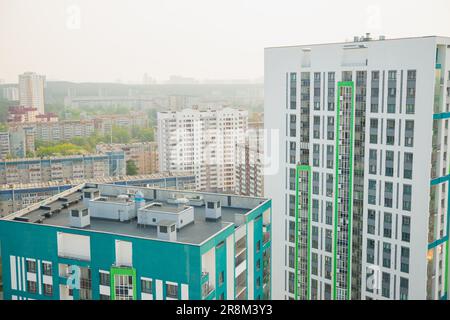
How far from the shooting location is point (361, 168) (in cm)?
383

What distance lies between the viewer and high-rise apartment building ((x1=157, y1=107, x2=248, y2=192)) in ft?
18.4

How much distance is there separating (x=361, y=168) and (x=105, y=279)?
213 centimetres

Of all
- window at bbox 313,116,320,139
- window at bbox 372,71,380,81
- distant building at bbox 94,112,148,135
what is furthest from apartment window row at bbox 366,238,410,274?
distant building at bbox 94,112,148,135

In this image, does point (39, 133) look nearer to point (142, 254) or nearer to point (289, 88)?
point (289, 88)

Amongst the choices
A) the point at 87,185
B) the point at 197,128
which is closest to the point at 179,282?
the point at 87,185

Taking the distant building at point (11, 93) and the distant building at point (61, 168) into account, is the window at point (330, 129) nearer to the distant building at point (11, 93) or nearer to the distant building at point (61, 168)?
the distant building at point (11, 93)

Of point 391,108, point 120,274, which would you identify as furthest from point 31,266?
point 391,108

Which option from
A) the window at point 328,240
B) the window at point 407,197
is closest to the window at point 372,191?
the window at point 407,197

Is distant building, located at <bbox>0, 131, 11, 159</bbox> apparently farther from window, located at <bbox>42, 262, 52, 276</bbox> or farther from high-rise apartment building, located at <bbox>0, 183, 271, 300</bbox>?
window, located at <bbox>42, 262, 52, 276</bbox>

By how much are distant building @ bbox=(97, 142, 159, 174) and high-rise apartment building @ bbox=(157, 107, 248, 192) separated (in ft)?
0.26

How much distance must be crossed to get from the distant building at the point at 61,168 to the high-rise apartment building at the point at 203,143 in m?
0.70

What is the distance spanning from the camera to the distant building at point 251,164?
4957mm

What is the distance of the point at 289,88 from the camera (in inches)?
163

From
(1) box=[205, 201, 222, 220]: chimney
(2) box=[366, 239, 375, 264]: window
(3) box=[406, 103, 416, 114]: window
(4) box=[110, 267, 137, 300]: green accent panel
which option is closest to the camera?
(4) box=[110, 267, 137, 300]: green accent panel
